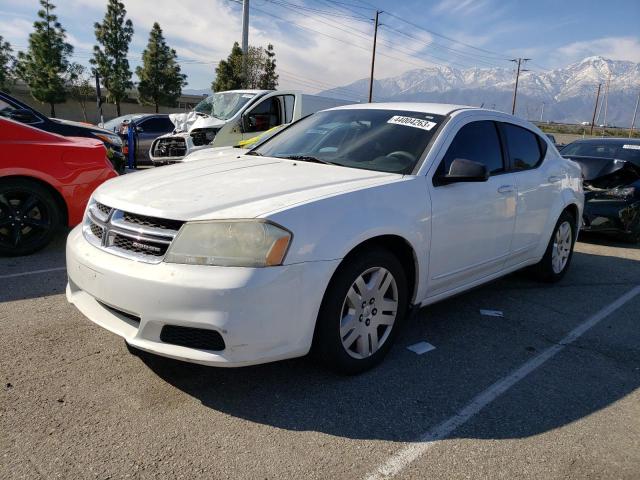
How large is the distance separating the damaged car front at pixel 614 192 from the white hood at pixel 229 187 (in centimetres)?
539

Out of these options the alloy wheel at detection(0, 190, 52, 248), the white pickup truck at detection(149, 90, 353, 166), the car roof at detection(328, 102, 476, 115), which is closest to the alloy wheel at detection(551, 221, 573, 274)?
the car roof at detection(328, 102, 476, 115)

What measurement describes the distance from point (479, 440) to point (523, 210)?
2300mm

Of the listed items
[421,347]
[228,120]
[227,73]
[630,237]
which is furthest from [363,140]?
[227,73]

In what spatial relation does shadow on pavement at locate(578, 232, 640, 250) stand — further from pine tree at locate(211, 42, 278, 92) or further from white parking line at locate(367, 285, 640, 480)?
pine tree at locate(211, 42, 278, 92)

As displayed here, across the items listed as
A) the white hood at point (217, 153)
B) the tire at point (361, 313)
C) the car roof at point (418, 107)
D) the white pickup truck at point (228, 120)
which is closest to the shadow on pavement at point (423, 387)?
the tire at point (361, 313)

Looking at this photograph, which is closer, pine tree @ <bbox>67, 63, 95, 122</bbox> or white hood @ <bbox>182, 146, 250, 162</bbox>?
white hood @ <bbox>182, 146, 250, 162</bbox>

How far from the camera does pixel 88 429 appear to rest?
94.9 inches

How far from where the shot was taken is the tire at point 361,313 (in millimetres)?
2713

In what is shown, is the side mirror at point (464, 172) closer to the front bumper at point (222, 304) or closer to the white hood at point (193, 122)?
the front bumper at point (222, 304)

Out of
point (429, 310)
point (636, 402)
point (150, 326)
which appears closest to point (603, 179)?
point (429, 310)

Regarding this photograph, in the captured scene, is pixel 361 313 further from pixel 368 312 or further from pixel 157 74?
pixel 157 74

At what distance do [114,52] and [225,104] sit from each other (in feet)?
112

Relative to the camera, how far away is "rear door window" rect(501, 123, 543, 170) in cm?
427

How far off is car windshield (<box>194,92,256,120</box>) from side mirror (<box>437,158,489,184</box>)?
874 centimetres
